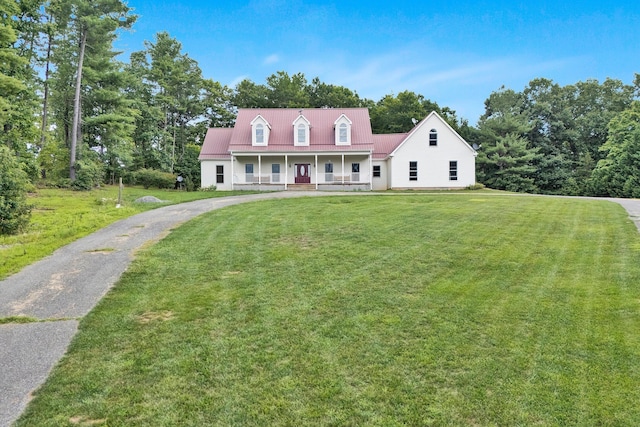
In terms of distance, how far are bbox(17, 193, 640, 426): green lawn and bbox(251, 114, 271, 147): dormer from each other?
75.9 feet

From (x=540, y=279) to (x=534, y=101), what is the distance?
5006 cm

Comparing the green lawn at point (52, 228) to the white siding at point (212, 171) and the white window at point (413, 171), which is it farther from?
the white window at point (413, 171)

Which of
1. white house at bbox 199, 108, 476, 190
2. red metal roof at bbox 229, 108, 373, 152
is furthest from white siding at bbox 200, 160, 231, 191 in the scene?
red metal roof at bbox 229, 108, 373, 152

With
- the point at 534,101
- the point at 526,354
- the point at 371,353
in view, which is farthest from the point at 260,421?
the point at 534,101

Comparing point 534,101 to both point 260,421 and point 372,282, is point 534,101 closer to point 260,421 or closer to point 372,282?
point 372,282

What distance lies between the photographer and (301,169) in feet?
103

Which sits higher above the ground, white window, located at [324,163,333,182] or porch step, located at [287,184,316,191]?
white window, located at [324,163,333,182]

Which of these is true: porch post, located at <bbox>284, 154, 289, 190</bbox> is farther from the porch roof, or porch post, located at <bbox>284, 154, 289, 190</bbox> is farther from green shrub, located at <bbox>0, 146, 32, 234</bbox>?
green shrub, located at <bbox>0, 146, 32, 234</bbox>

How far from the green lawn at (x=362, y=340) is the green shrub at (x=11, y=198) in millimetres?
5879

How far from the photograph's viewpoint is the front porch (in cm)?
3084

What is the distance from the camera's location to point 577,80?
163 ft

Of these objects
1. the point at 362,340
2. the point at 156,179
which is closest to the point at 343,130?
the point at 156,179

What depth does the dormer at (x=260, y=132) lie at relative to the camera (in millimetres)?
30500

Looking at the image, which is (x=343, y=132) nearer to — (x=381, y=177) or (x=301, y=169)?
(x=301, y=169)
